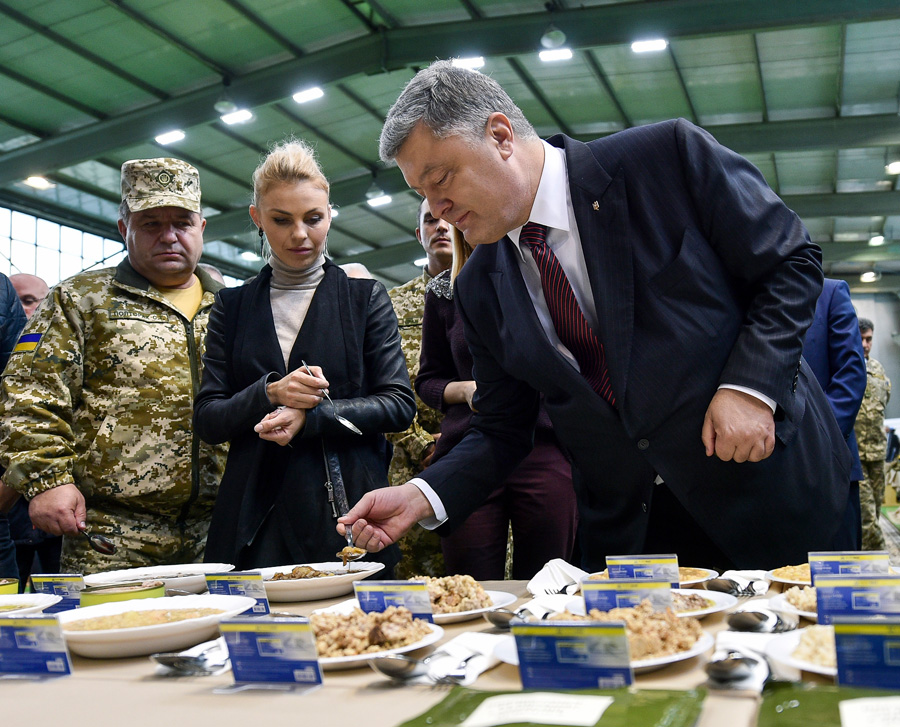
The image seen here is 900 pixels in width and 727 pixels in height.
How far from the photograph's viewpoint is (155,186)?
2.19 meters

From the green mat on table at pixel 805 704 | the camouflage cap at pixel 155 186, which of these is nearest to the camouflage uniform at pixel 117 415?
the camouflage cap at pixel 155 186

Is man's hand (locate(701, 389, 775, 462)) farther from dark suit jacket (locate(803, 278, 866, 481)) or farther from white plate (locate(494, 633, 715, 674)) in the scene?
dark suit jacket (locate(803, 278, 866, 481))

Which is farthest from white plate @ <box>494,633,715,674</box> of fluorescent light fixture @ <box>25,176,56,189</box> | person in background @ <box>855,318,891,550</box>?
fluorescent light fixture @ <box>25,176,56,189</box>

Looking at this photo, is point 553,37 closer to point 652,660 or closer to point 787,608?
point 787,608

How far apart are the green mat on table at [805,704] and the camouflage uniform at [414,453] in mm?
1874

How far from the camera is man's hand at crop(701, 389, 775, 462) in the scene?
1.23 meters

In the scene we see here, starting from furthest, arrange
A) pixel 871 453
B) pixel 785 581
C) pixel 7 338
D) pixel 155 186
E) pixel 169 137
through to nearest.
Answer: pixel 169 137
pixel 871 453
pixel 7 338
pixel 155 186
pixel 785 581

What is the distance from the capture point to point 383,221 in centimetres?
1324

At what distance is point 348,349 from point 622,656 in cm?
134

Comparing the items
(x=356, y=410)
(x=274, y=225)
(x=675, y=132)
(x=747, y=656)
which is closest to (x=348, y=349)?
(x=356, y=410)

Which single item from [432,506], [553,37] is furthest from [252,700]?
[553,37]

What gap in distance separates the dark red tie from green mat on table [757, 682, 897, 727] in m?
0.81

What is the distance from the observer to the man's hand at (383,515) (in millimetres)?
1358

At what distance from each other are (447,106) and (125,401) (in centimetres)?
118
